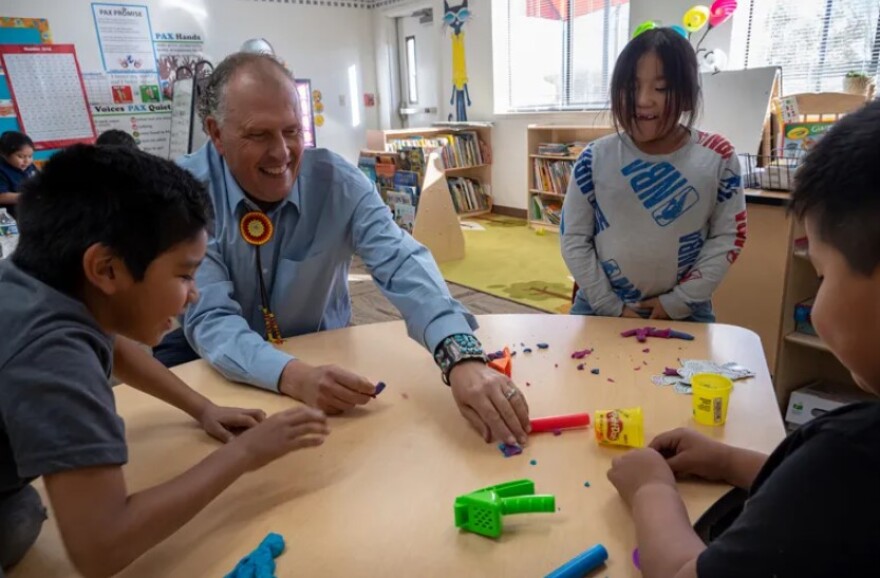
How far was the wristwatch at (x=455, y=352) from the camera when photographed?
111 cm

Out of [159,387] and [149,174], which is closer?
[149,174]

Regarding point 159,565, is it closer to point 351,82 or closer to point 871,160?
point 871,160

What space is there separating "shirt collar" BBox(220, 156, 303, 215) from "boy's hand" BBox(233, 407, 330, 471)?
2.40ft

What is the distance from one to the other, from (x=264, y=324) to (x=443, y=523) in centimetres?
89

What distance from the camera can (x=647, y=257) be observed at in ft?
5.32

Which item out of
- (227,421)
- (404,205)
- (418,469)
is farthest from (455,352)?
(404,205)

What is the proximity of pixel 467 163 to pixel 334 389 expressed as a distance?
5.58 meters

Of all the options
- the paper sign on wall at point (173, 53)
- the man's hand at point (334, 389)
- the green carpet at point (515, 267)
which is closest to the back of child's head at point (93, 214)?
the man's hand at point (334, 389)

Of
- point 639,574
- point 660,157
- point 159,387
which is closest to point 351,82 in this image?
point 660,157

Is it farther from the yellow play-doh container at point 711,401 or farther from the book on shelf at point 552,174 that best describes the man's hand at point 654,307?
the book on shelf at point 552,174

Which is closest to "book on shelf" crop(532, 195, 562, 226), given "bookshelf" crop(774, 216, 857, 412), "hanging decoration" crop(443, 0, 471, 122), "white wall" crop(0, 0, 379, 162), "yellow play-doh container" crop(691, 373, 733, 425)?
"hanging decoration" crop(443, 0, 471, 122)

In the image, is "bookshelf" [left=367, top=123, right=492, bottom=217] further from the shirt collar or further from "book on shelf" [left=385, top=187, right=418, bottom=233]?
the shirt collar

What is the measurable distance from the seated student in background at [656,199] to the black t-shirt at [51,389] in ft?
4.20

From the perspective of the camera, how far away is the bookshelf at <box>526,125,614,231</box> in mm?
5461
